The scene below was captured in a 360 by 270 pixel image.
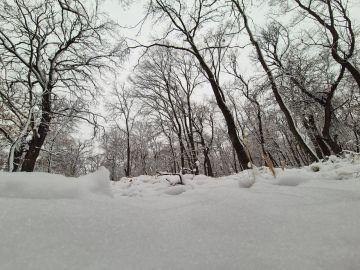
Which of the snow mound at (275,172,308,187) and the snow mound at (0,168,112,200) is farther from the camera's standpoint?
the snow mound at (275,172,308,187)

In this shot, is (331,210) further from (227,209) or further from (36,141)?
(36,141)

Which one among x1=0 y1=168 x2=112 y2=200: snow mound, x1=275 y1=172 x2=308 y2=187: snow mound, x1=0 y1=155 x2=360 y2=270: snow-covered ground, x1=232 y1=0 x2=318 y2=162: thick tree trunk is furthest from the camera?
x1=232 y1=0 x2=318 y2=162: thick tree trunk

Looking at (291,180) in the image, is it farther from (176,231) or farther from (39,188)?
(39,188)

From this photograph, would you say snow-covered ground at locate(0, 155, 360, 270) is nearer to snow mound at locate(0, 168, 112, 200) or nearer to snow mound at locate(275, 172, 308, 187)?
snow mound at locate(0, 168, 112, 200)

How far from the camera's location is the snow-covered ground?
2.19ft

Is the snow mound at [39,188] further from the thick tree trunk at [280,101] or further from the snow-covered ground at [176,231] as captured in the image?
the thick tree trunk at [280,101]

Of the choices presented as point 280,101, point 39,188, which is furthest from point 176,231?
point 280,101

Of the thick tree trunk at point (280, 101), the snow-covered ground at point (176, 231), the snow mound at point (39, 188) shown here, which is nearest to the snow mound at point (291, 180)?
the snow-covered ground at point (176, 231)

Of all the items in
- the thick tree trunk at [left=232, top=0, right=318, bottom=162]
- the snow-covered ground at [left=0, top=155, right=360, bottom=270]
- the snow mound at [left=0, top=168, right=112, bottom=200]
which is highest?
the thick tree trunk at [left=232, top=0, right=318, bottom=162]

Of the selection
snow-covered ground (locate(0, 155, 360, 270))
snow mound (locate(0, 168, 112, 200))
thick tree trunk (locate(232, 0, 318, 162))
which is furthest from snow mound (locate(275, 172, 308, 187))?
thick tree trunk (locate(232, 0, 318, 162))

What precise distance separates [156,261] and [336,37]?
10.7 m

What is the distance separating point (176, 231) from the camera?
37.4 inches

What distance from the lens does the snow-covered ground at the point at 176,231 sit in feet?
2.19

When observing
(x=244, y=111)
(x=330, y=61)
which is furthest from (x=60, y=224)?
(x=244, y=111)
